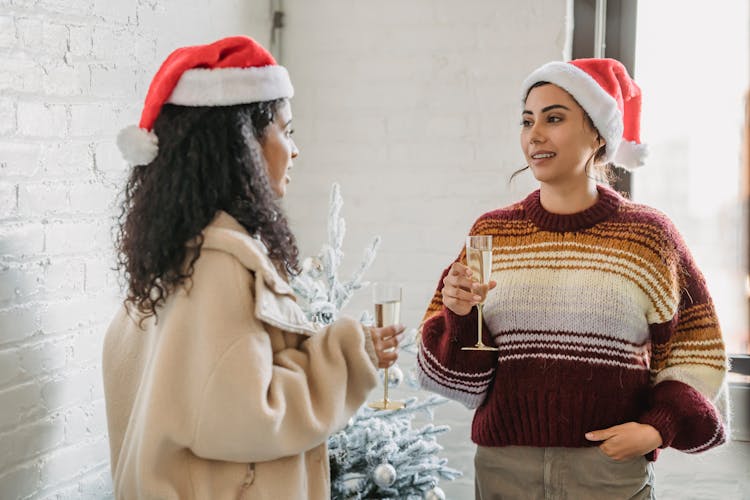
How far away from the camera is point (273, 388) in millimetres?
1574

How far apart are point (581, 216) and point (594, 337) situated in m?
0.28

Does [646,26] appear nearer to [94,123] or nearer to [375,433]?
[375,433]

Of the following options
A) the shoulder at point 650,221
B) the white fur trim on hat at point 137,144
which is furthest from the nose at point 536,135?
the white fur trim on hat at point 137,144

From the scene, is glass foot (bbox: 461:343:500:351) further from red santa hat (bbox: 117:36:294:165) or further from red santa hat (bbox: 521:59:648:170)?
red santa hat (bbox: 117:36:294:165)

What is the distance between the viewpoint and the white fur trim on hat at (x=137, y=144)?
5.35ft

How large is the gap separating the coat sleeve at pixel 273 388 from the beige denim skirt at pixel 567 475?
18.0 inches

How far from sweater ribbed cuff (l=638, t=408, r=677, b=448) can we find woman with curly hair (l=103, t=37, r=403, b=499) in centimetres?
58

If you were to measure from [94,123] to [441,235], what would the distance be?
4.50 feet

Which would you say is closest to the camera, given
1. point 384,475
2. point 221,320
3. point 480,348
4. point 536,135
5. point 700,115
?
point 221,320

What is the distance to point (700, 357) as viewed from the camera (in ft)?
6.26

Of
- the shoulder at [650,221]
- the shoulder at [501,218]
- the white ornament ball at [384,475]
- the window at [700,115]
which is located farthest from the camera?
the window at [700,115]

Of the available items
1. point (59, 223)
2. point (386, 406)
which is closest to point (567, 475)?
point (386, 406)

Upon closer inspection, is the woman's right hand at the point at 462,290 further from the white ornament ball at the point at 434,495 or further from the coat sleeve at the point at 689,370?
the white ornament ball at the point at 434,495

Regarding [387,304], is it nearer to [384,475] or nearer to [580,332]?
[580,332]
